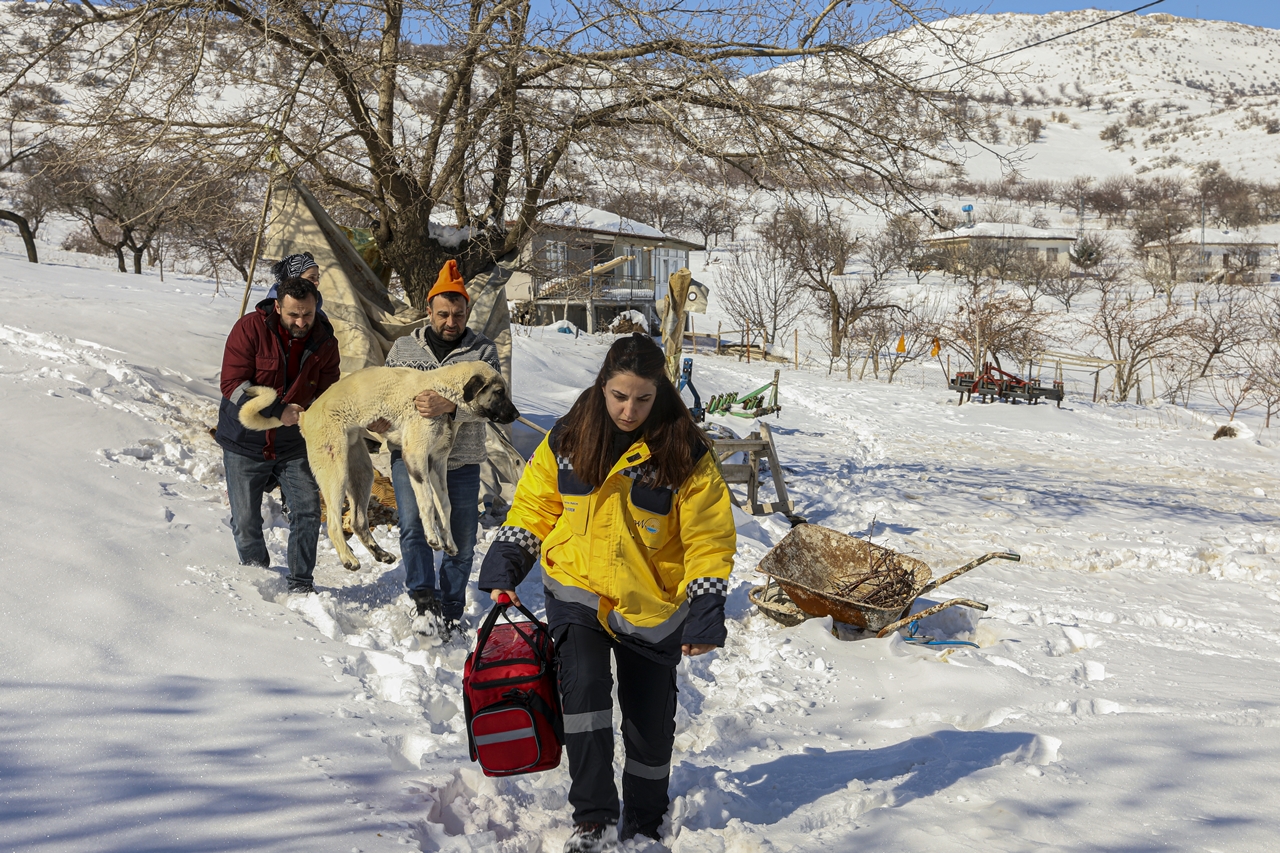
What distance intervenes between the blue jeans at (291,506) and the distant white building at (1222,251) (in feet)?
190

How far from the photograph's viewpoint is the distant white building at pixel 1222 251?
53844 millimetres

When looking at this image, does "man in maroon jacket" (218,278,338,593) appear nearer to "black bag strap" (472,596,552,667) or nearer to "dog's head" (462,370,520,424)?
"dog's head" (462,370,520,424)

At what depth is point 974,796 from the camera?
3096 millimetres

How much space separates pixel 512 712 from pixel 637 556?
65cm

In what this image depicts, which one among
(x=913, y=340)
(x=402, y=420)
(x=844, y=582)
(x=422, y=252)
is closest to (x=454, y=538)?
(x=402, y=420)

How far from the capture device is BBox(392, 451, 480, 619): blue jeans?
4.13 m

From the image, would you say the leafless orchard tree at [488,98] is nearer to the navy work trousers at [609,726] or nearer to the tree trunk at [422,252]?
the tree trunk at [422,252]

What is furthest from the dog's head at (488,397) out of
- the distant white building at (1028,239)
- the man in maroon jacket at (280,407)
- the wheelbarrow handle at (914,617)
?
the distant white building at (1028,239)

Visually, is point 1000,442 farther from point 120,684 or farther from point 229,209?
point 120,684

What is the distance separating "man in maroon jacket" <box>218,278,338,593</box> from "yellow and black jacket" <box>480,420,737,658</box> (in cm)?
204

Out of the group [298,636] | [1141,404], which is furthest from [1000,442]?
[298,636]

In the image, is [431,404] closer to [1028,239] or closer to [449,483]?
[449,483]

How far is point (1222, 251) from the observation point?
214 ft

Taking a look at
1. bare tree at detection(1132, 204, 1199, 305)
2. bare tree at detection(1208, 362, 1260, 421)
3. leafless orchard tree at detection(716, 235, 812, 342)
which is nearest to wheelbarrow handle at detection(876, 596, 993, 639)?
bare tree at detection(1208, 362, 1260, 421)
